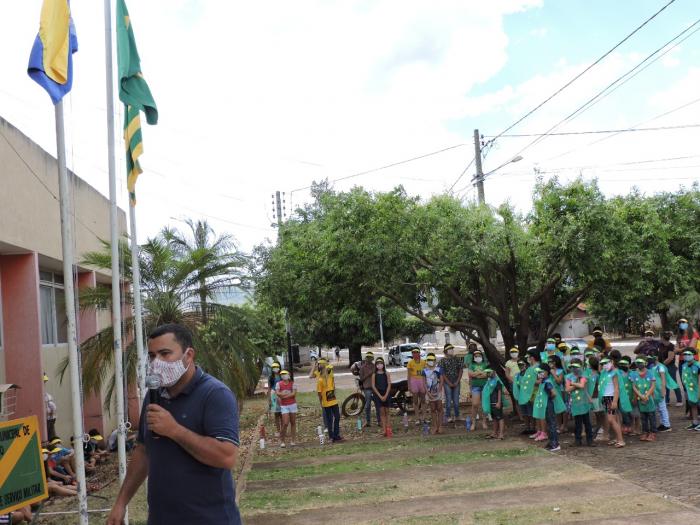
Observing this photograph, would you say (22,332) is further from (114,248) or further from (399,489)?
(399,489)

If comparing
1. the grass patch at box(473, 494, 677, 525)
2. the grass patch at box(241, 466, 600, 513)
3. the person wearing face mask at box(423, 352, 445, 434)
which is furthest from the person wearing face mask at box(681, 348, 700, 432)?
the grass patch at box(473, 494, 677, 525)

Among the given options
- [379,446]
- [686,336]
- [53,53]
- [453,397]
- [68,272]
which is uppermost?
[53,53]

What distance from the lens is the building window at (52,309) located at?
14250 millimetres

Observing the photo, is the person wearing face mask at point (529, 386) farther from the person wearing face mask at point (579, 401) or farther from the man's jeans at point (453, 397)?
the man's jeans at point (453, 397)

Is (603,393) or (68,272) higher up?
(68,272)

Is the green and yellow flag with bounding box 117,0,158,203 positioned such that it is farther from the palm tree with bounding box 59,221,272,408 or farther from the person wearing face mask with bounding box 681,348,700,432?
Result: the person wearing face mask with bounding box 681,348,700,432

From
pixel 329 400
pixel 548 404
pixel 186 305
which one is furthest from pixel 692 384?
pixel 186 305

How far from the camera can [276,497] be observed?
9.48m

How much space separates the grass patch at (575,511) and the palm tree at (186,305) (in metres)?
6.25

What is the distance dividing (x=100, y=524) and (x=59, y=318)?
7507 mm

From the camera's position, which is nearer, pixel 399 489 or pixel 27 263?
pixel 399 489

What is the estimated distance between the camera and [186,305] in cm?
1315

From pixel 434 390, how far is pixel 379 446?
191 centimetres

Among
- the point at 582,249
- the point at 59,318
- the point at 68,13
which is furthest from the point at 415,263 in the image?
the point at 68,13
